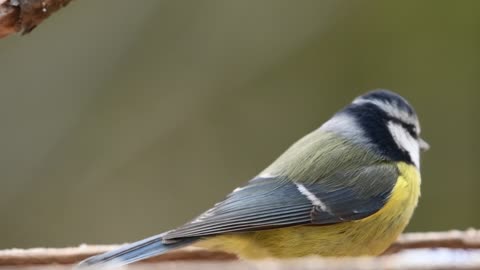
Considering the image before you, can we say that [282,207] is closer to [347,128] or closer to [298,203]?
[298,203]

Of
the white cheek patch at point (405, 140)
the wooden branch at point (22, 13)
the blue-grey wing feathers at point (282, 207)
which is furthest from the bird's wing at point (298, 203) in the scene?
the wooden branch at point (22, 13)

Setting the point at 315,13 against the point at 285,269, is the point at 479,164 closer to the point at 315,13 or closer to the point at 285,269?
the point at 315,13

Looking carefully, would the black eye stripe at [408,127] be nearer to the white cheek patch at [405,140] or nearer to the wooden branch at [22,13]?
the white cheek patch at [405,140]

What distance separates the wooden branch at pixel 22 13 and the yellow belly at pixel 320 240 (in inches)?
21.0

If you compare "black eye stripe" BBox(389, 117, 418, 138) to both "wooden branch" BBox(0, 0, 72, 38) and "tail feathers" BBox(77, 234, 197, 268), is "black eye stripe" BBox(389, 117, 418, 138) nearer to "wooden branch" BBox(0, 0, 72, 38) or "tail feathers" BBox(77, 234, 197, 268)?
"tail feathers" BBox(77, 234, 197, 268)

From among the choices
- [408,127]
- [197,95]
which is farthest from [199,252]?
[197,95]

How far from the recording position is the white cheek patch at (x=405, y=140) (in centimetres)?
200

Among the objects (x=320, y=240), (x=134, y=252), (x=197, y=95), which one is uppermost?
(x=197, y=95)

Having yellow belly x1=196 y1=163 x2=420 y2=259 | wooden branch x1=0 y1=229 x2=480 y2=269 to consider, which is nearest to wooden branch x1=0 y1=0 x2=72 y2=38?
wooden branch x1=0 y1=229 x2=480 y2=269

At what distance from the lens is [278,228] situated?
5.65 feet

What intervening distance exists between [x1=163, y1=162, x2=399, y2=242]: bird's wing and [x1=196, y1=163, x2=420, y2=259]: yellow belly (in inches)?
0.7

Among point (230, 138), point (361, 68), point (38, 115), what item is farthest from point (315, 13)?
point (38, 115)

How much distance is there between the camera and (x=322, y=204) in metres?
1.77

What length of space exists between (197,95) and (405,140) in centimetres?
174
